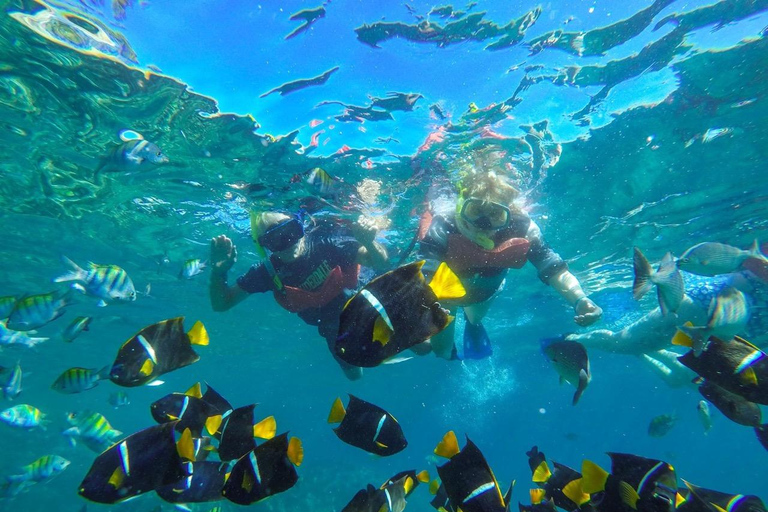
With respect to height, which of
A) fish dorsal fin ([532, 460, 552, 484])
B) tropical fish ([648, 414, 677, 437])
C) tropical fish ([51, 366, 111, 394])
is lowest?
tropical fish ([648, 414, 677, 437])

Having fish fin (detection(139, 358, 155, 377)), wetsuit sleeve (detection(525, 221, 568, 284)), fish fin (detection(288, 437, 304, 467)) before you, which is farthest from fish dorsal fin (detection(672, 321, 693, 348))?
fish fin (detection(139, 358, 155, 377))

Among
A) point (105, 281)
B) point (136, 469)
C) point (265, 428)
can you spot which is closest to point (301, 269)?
point (105, 281)

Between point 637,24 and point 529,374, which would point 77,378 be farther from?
point 529,374

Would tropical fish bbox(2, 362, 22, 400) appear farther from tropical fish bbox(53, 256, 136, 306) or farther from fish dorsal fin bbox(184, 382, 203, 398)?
fish dorsal fin bbox(184, 382, 203, 398)

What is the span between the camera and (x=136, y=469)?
2.47 meters

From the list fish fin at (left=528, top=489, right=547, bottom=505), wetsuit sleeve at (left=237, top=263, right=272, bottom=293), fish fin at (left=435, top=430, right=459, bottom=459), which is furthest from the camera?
wetsuit sleeve at (left=237, top=263, right=272, bottom=293)

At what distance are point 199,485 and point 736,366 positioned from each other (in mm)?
4007

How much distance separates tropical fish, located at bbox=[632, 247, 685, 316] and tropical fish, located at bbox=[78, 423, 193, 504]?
4030mm

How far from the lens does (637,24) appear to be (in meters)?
7.38

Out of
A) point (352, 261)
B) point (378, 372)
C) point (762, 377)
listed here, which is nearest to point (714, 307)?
point (762, 377)

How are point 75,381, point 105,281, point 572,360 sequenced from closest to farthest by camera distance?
point 572,360 → point 75,381 → point 105,281

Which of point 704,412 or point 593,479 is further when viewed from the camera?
point 704,412

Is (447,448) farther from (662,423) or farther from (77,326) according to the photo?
(662,423)

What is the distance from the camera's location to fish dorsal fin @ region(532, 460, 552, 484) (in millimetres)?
3268
